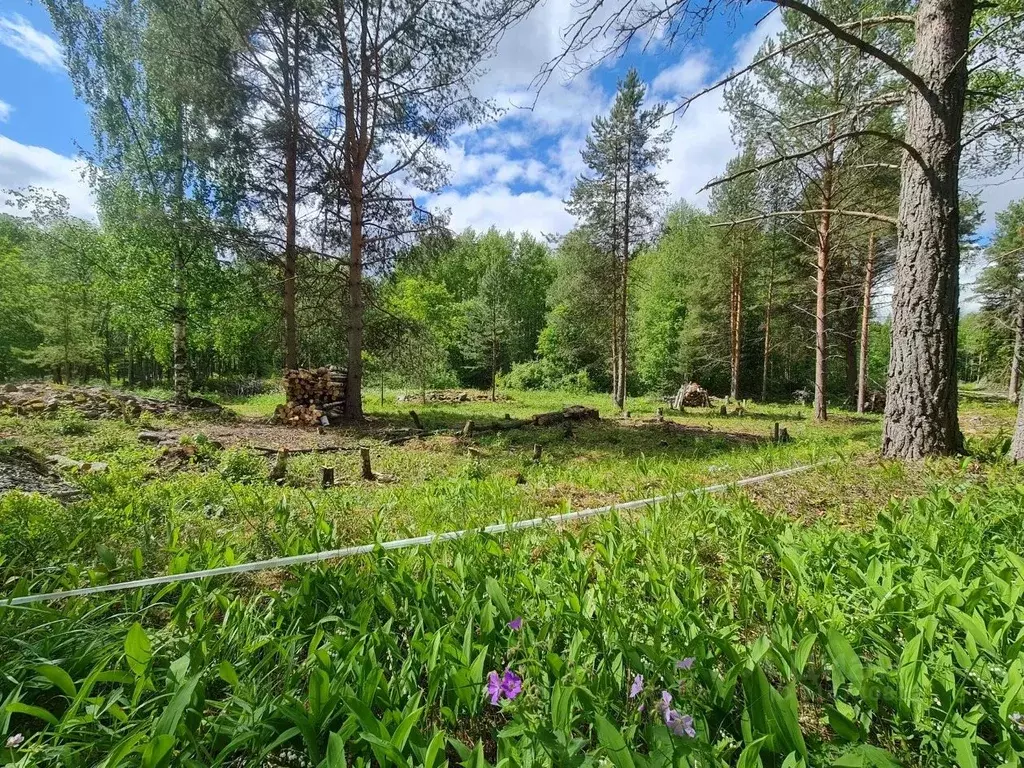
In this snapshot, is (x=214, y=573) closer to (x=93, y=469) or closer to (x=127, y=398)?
(x=93, y=469)

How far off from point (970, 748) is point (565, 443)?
7808 mm

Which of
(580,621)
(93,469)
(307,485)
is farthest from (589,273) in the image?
(580,621)

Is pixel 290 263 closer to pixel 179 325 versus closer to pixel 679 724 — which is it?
pixel 179 325

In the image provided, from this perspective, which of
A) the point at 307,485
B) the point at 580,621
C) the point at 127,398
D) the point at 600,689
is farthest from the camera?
the point at 127,398

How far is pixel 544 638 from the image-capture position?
57.2 inches

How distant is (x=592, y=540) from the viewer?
2.58 m

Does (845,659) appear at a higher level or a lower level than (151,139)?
lower

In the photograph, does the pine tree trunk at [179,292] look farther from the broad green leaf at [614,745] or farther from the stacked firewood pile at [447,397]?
the broad green leaf at [614,745]

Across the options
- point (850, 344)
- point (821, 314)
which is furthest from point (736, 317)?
point (821, 314)

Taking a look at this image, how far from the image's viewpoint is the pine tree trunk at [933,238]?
3627 millimetres

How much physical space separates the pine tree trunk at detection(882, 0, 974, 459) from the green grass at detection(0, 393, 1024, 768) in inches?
30.1

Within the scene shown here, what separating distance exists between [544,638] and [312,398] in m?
11.4

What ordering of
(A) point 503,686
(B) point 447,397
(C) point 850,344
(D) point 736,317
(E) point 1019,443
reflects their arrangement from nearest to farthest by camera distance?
(A) point 503,686
(E) point 1019,443
(D) point 736,317
(C) point 850,344
(B) point 447,397

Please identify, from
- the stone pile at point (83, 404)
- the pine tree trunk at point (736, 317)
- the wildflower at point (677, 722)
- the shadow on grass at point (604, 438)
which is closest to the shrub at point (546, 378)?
the pine tree trunk at point (736, 317)
